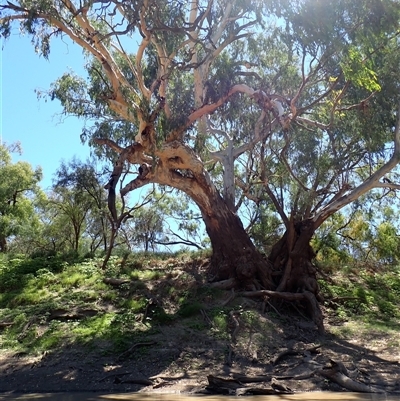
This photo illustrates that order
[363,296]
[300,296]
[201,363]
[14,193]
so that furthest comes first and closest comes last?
[14,193], [363,296], [300,296], [201,363]

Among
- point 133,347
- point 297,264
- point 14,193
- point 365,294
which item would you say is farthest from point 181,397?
point 14,193

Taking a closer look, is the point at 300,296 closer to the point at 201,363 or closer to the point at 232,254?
the point at 232,254

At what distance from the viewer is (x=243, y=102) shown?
17453mm

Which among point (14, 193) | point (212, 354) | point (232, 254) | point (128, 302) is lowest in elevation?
point (212, 354)

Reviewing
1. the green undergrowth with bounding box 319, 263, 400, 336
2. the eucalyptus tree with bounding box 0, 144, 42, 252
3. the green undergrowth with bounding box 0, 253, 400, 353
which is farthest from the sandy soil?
the eucalyptus tree with bounding box 0, 144, 42, 252

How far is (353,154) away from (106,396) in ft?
36.7

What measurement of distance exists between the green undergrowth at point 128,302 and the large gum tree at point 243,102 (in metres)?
1.44

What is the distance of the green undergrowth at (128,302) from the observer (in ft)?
39.2

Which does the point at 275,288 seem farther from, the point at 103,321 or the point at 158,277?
the point at 103,321

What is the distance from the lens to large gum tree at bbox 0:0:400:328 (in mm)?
12328

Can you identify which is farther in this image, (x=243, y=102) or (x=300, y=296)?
(x=243, y=102)

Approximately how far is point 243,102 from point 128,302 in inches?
309

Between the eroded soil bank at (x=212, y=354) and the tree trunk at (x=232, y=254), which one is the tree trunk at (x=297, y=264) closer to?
the tree trunk at (x=232, y=254)

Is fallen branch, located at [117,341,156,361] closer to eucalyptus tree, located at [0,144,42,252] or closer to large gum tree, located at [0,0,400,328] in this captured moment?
large gum tree, located at [0,0,400,328]
